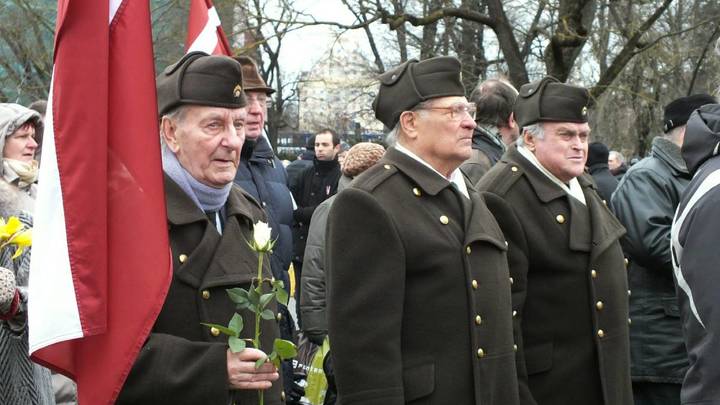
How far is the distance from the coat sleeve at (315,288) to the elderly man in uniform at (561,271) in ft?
5.76

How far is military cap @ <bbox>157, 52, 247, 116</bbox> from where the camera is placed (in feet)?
13.0

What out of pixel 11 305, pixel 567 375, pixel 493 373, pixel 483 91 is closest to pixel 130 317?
pixel 11 305

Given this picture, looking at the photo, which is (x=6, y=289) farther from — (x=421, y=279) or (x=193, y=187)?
(x=421, y=279)

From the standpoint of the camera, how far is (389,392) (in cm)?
429

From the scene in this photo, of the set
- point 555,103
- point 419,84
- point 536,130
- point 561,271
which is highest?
point 419,84

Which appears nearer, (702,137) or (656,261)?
(702,137)

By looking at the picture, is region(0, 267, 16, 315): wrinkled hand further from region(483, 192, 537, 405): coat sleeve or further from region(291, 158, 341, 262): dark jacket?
region(291, 158, 341, 262): dark jacket

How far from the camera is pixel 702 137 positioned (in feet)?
12.9

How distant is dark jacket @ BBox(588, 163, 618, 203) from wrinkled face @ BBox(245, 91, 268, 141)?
4.12 metres

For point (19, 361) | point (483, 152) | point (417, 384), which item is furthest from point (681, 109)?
point (19, 361)

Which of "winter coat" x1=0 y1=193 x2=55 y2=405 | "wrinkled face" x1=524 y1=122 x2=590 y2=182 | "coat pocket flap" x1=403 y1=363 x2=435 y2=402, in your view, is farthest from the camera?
"wrinkled face" x1=524 y1=122 x2=590 y2=182

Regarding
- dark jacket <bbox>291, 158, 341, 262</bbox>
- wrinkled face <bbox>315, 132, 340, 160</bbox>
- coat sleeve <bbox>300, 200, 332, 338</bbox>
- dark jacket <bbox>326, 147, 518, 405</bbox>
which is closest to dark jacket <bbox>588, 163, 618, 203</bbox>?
coat sleeve <bbox>300, 200, 332, 338</bbox>

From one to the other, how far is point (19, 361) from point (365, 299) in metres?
1.54

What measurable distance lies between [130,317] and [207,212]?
590mm
